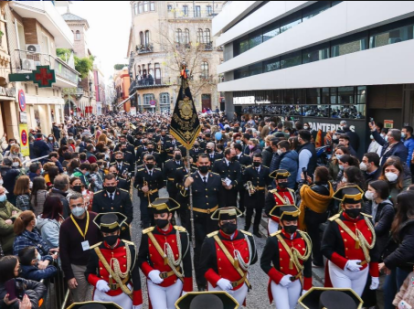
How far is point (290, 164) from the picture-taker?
26.6ft

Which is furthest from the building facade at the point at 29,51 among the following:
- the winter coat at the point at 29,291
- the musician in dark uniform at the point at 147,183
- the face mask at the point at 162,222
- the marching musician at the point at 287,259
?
the marching musician at the point at 287,259

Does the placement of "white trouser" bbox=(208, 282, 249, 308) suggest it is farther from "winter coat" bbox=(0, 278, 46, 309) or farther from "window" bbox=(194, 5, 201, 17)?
"window" bbox=(194, 5, 201, 17)

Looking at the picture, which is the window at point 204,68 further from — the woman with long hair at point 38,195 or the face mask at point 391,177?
the face mask at point 391,177

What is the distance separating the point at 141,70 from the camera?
183 ft

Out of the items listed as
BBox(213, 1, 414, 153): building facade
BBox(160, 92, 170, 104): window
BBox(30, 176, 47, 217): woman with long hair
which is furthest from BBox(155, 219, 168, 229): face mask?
BBox(160, 92, 170, 104): window

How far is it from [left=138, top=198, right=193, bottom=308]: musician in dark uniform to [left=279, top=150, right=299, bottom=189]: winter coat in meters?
4.17

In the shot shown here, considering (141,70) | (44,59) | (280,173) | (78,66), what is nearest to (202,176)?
(280,173)

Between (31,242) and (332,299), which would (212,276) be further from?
(31,242)

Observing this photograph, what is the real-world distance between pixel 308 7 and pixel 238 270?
59.7ft

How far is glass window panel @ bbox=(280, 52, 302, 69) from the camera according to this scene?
65.5ft

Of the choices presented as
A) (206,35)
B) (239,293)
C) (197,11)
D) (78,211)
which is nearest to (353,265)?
(239,293)

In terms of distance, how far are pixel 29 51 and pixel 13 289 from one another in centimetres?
1590

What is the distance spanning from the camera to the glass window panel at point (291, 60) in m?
20.0

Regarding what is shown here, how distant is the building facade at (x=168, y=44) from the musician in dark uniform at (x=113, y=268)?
45796mm
